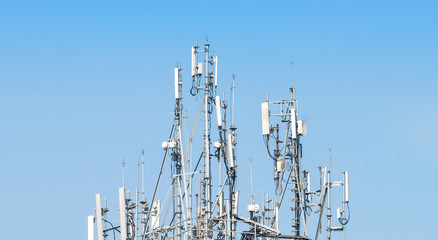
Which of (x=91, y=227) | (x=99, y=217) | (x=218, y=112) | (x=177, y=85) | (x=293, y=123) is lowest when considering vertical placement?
(x=91, y=227)

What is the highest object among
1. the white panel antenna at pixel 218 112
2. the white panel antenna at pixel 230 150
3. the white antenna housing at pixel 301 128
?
the white panel antenna at pixel 218 112

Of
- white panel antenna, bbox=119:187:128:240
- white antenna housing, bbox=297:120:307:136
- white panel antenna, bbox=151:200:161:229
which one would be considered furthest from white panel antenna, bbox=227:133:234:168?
white panel antenna, bbox=151:200:161:229

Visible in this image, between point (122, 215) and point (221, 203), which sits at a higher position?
point (221, 203)

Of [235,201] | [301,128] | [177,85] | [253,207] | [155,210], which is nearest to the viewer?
[235,201]

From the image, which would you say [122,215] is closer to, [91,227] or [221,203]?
[91,227]

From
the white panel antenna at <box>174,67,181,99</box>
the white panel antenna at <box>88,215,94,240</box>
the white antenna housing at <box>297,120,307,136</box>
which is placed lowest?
the white panel antenna at <box>88,215,94,240</box>

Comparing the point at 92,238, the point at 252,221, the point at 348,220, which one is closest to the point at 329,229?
the point at 348,220

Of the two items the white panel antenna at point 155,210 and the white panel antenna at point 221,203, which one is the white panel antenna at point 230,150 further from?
the white panel antenna at point 155,210

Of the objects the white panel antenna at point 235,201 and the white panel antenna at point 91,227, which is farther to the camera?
the white panel antenna at point 91,227

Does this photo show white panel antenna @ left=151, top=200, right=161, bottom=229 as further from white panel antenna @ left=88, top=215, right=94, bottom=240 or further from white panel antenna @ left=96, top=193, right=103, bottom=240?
white panel antenna @ left=88, top=215, right=94, bottom=240

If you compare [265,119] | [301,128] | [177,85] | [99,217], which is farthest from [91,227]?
[301,128]

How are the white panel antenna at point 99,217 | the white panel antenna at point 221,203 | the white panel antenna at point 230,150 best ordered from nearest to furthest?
1. the white panel antenna at point 230,150
2. the white panel antenna at point 221,203
3. the white panel antenna at point 99,217

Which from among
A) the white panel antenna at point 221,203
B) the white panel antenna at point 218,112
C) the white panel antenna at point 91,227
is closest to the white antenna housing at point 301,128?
the white panel antenna at point 218,112

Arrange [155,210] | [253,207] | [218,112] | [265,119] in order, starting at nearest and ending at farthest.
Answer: [253,207]
[218,112]
[265,119]
[155,210]
